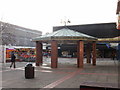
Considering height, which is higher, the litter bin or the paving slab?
the litter bin

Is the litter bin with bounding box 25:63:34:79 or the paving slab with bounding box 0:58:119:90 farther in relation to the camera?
the litter bin with bounding box 25:63:34:79

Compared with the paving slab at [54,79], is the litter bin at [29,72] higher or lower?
higher

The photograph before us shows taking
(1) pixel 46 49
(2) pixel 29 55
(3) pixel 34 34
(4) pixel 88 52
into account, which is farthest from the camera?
(3) pixel 34 34

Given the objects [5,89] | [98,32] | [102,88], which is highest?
[98,32]

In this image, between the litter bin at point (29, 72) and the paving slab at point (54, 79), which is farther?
the litter bin at point (29, 72)

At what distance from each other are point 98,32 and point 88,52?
2021 centimetres

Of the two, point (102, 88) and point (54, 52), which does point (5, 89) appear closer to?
point (102, 88)

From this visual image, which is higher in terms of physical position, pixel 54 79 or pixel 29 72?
pixel 29 72

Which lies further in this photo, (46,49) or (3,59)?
(46,49)

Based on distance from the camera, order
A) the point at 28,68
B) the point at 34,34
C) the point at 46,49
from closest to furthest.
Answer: the point at 28,68 < the point at 46,49 < the point at 34,34

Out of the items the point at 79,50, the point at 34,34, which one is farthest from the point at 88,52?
Result: the point at 34,34

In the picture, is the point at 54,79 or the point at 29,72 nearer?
the point at 54,79

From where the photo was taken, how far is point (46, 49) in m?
55.2

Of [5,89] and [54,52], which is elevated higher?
[54,52]
